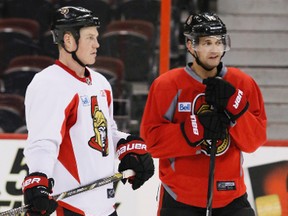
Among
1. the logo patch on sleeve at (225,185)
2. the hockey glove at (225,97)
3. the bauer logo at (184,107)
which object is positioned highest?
the hockey glove at (225,97)

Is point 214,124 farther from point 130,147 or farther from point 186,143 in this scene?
point 130,147

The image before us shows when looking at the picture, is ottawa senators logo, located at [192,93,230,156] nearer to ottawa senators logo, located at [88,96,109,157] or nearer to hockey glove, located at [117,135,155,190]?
hockey glove, located at [117,135,155,190]

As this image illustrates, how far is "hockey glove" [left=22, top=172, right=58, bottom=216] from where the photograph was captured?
8.40ft

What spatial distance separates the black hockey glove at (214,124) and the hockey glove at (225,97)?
1.2 inches

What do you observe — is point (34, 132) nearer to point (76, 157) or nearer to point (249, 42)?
point (76, 157)

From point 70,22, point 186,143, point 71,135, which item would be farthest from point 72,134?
point 186,143

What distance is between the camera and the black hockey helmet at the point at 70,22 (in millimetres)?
2842

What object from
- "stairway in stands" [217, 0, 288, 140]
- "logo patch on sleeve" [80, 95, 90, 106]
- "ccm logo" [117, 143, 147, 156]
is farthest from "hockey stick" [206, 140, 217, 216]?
"stairway in stands" [217, 0, 288, 140]

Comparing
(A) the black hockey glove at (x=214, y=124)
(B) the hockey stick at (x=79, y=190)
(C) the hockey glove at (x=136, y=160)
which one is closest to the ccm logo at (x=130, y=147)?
(C) the hockey glove at (x=136, y=160)

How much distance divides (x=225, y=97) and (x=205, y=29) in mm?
277

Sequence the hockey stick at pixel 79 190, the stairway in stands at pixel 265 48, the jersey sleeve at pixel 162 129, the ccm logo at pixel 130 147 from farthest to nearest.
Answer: the stairway in stands at pixel 265 48 → the jersey sleeve at pixel 162 129 → the ccm logo at pixel 130 147 → the hockey stick at pixel 79 190

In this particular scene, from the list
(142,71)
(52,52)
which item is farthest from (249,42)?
(52,52)

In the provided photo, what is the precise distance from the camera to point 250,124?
3084 mm

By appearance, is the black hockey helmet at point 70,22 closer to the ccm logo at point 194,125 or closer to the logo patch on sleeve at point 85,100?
the logo patch on sleeve at point 85,100
